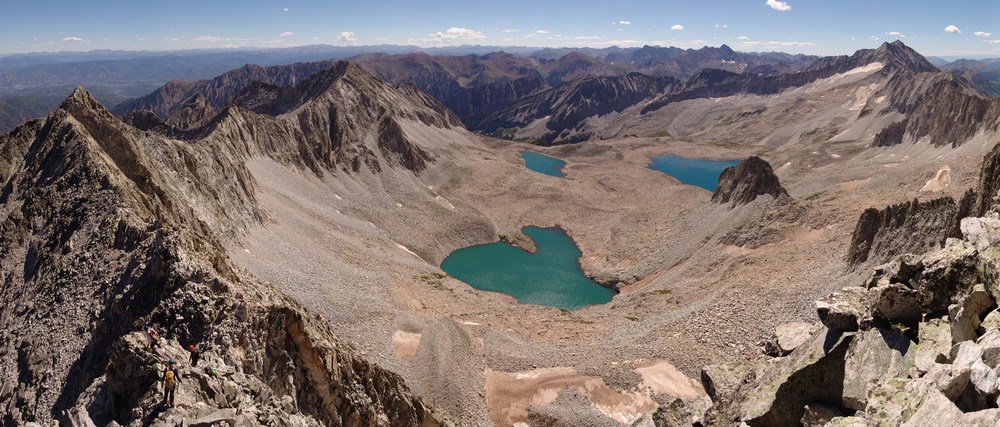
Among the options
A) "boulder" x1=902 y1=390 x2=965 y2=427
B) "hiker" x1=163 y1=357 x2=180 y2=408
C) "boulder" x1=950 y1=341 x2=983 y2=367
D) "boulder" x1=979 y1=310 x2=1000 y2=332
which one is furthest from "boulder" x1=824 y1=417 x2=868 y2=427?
"hiker" x1=163 y1=357 x2=180 y2=408

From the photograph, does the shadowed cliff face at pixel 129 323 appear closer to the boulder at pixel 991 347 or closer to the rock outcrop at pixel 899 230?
the boulder at pixel 991 347

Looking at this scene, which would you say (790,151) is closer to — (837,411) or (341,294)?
(341,294)

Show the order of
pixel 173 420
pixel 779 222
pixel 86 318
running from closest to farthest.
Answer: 1. pixel 173 420
2. pixel 86 318
3. pixel 779 222

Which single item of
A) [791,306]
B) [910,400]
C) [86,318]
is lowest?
[791,306]

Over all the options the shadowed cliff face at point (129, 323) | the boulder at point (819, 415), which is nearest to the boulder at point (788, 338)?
the boulder at point (819, 415)

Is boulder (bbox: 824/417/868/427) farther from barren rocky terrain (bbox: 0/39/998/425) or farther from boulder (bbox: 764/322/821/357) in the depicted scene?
boulder (bbox: 764/322/821/357)

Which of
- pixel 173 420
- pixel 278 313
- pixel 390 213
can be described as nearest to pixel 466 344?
pixel 278 313

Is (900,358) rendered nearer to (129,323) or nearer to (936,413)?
(936,413)
